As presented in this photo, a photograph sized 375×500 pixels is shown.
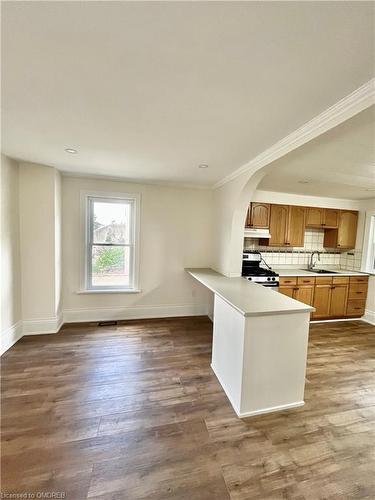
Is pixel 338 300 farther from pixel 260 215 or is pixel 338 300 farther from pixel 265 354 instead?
pixel 265 354

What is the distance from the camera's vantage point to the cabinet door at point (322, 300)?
161 inches

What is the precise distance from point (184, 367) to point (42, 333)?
224 centimetres

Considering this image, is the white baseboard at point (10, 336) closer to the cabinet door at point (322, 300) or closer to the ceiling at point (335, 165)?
the ceiling at point (335, 165)

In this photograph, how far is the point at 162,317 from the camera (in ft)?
13.3

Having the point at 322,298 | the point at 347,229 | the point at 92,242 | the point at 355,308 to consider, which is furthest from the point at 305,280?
the point at 92,242

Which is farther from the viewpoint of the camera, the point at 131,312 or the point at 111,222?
the point at 131,312

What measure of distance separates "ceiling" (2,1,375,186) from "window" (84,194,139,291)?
5.57 feet

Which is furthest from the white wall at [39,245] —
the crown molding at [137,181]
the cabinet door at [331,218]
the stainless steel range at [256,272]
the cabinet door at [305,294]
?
the cabinet door at [331,218]

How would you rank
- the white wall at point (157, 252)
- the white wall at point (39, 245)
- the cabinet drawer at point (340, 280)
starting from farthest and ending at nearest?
the cabinet drawer at point (340, 280) → the white wall at point (157, 252) → the white wall at point (39, 245)

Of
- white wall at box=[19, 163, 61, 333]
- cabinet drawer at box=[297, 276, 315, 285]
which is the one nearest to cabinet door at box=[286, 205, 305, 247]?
cabinet drawer at box=[297, 276, 315, 285]

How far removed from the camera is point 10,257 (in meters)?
2.85

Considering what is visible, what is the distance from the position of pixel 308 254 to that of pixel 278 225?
47.0 inches

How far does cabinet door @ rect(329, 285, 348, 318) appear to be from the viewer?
13.7 ft

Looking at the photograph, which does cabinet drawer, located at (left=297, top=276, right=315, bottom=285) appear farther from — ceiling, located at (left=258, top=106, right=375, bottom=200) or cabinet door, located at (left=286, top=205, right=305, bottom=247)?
ceiling, located at (left=258, top=106, right=375, bottom=200)
